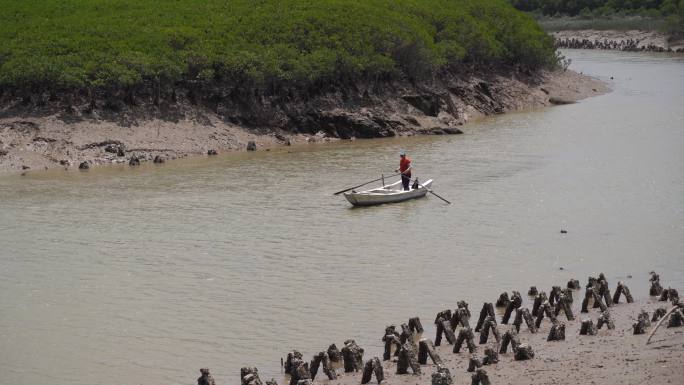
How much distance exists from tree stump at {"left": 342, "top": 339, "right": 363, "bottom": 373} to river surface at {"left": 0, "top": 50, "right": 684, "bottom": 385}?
4.09 feet

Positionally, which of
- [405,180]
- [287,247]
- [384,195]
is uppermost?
[405,180]

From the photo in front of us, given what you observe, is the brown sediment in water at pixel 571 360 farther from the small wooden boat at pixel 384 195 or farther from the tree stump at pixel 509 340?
the small wooden boat at pixel 384 195

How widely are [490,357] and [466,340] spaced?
1060 millimetres

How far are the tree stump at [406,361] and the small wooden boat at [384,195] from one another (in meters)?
14.9

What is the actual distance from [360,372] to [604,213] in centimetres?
1515

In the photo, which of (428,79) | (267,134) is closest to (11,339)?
(267,134)

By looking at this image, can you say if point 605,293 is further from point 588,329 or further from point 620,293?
point 588,329

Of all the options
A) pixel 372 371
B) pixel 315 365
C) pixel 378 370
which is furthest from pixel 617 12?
pixel 378 370

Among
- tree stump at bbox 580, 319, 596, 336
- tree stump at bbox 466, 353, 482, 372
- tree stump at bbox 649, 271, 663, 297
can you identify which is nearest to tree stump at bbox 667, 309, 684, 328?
tree stump at bbox 580, 319, 596, 336

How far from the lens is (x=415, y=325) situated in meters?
20.0

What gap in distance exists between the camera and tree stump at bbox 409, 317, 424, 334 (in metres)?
20.0

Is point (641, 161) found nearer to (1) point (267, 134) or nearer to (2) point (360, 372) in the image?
(1) point (267, 134)

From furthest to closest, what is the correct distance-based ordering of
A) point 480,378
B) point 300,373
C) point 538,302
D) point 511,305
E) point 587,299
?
point 587,299 → point 538,302 → point 511,305 → point 300,373 → point 480,378

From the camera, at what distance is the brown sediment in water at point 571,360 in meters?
16.3
